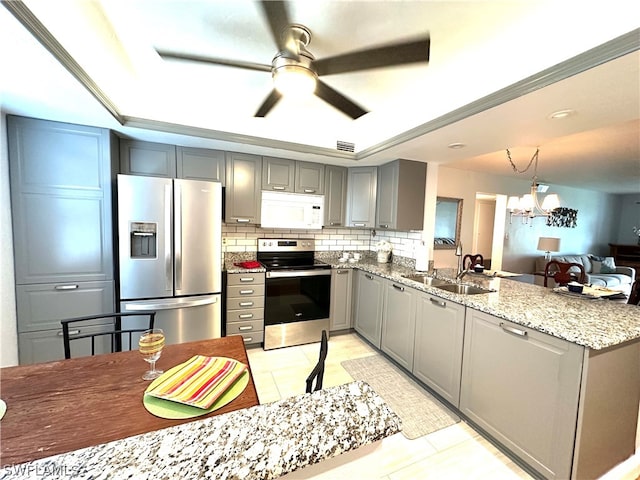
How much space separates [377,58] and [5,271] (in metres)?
2.95

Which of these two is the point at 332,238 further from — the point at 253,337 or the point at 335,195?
the point at 253,337

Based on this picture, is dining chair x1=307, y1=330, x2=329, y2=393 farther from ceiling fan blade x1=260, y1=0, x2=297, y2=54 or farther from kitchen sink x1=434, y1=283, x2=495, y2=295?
kitchen sink x1=434, y1=283, x2=495, y2=295

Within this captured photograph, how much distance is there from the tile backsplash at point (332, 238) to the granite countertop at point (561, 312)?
1.20m

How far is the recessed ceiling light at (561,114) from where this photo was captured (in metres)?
1.71

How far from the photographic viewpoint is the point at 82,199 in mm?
2238

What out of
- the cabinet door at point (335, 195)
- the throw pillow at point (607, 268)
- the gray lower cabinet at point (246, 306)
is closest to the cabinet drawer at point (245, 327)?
the gray lower cabinet at point (246, 306)

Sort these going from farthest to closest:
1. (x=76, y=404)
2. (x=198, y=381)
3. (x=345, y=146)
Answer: (x=345, y=146), (x=198, y=381), (x=76, y=404)

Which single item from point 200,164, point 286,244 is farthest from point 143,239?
point 286,244

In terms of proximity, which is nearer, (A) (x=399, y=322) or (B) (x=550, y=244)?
(A) (x=399, y=322)

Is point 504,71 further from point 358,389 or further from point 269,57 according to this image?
point 358,389

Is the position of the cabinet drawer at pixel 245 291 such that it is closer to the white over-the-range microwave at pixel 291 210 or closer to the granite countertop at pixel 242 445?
the white over-the-range microwave at pixel 291 210

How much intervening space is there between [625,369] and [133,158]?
13.0 feet

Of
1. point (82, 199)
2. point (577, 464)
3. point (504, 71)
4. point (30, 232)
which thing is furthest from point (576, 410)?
point (30, 232)

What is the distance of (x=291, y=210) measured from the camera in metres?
3.27
